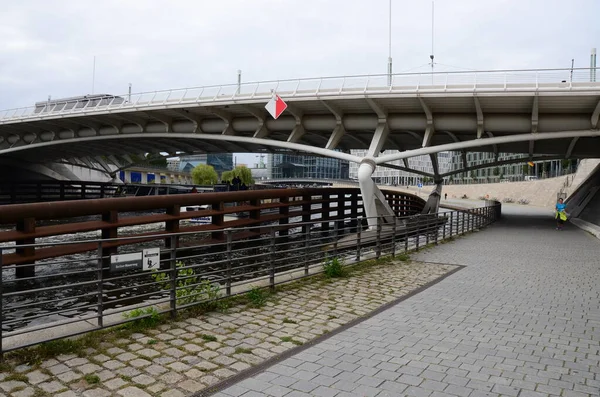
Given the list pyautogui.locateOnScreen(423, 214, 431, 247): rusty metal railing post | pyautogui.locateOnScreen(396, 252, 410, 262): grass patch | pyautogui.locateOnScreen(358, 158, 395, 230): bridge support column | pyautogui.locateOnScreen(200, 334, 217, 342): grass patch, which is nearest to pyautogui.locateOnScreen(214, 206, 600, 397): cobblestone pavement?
pyautogui.locateOnScreen(200, 334, 217, 342): grass patch

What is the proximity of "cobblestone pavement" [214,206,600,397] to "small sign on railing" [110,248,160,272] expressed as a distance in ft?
6.72

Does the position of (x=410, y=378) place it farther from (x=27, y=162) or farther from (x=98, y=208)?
(x=27, y=162)

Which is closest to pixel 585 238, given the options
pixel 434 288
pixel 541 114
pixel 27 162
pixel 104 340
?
→ pixel 541 114

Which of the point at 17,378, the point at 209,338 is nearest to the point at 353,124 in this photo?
the point at 209,338

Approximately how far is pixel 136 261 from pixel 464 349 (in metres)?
3.94

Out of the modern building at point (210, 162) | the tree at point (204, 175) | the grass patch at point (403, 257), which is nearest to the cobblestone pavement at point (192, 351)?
the grass patch at point (403, 257)

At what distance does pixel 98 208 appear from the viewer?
31.1 feet

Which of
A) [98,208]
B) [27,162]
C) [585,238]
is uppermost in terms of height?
[27,162]

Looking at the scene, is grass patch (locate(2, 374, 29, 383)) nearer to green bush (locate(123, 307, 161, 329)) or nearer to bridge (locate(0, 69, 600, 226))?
green bush (locate(123, 307, 161, 329))

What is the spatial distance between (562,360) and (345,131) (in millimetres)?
24682

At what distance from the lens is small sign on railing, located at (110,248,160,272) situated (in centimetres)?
508

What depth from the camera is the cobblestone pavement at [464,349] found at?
4043mm

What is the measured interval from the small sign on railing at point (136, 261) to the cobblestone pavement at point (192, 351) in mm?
768

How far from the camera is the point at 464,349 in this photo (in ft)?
16.7
